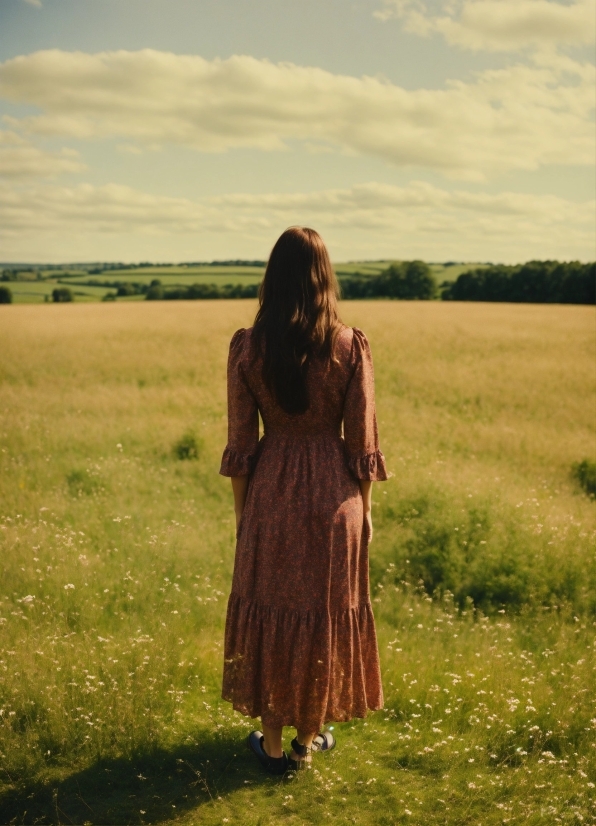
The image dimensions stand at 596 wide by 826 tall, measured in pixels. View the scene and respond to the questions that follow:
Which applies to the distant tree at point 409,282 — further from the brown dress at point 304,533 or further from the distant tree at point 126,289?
the brown dress at point 304,533

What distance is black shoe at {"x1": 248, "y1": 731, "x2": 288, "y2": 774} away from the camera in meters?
3.96

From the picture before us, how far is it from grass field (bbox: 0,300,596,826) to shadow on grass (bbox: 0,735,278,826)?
1cm

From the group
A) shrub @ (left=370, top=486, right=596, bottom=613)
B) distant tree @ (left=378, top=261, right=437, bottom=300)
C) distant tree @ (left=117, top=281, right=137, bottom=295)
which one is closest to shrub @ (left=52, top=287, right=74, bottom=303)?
distant tree @ (left=117, top=281, right=137, bottom=295)

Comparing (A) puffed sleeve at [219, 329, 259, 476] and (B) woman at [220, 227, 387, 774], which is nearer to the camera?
(B) woman at [220, 227, 387, 774]

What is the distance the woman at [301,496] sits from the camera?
3.50m

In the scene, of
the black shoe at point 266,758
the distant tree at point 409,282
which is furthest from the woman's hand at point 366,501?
the distant tree at point 409,282

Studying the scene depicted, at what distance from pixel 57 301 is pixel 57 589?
49696 millimetres

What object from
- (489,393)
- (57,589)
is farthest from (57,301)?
(57,589)

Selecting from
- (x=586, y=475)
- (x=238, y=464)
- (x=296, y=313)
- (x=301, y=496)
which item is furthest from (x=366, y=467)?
(x=586, y=475)

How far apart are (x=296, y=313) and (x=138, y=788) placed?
105 inches

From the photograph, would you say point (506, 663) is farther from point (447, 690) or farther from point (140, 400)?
point (140, 400)

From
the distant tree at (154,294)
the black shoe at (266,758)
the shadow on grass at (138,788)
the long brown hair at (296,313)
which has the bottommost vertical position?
the shadow on grass at (138,788)

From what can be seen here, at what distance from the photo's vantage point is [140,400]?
1488cm

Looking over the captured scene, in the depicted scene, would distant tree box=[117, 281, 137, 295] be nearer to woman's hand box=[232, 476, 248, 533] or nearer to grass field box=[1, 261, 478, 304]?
grass field box=[1, 261, 478, 304]
